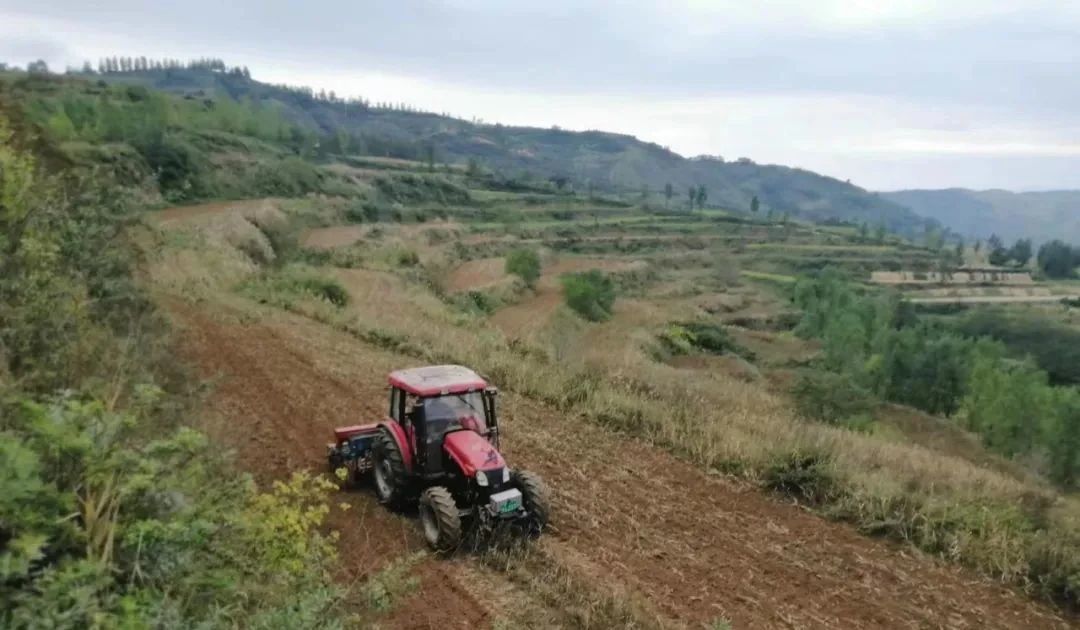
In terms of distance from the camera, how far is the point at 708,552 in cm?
911

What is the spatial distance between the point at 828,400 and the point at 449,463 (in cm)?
1688

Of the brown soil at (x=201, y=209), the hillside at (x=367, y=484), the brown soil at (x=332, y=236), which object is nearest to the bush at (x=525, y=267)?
the brown soil at (x=332, y=236)

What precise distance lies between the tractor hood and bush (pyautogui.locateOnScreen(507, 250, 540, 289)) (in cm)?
3438

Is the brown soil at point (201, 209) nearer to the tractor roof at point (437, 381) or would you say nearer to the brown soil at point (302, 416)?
the brown soil at point (302, 416)

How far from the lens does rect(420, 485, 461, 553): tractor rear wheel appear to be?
831 centimetres

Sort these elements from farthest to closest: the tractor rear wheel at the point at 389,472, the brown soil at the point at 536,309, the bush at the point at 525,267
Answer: the bush at the point at 525,267 < the brown soil at the point at 536,309 < the tractor rear wheel at the point at 389,472

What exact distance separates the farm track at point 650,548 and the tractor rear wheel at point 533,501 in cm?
27

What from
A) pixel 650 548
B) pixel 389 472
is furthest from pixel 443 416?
pixel 650 548

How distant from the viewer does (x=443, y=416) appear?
364 inches

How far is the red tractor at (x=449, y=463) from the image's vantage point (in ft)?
27.8

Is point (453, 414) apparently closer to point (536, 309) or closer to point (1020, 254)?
point (536, 309)

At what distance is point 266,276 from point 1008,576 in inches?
962

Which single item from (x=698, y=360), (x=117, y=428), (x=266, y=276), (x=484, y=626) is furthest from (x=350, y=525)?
(x=698, y=360)

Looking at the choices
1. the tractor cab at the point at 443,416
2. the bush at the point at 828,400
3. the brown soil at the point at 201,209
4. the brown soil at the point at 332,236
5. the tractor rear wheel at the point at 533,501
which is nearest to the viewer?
the tractor rear wheel at the point at 533,501
